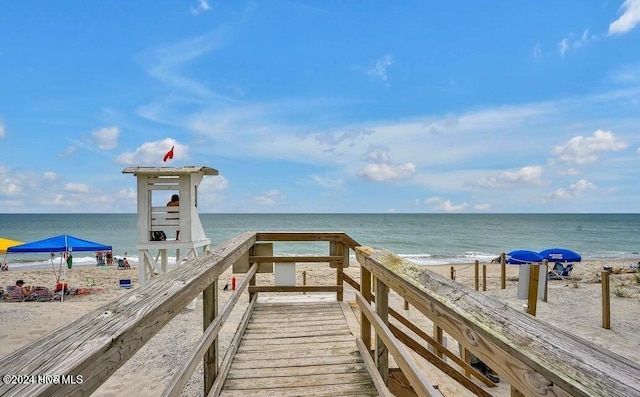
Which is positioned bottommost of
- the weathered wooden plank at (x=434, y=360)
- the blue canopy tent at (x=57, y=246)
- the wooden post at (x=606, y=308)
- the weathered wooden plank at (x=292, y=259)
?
the wooden post at (x=606, y=308)

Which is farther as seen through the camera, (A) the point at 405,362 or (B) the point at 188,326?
(B) the point at 188,326

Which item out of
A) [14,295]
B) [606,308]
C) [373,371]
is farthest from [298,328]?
[14,295]

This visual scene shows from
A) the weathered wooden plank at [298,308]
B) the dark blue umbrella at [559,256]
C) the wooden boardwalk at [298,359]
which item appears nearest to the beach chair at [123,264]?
the weathered wooden plank at [298,308]

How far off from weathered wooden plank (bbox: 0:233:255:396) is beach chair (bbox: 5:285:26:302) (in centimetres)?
1420

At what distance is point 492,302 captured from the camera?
58.1 inches

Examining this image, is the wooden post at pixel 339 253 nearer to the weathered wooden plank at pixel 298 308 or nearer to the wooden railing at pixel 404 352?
the weathered wooden plank at pixel 298 308

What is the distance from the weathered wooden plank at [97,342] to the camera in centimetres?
90

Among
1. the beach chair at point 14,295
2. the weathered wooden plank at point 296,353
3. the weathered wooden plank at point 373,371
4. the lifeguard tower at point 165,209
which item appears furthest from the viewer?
the beach chair at point 14,295

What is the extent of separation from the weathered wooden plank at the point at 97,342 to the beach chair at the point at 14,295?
14196mm

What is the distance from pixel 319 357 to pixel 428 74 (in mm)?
25942

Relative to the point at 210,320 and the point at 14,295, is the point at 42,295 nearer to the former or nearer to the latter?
the point at 14,295

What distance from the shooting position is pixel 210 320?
2592 mm

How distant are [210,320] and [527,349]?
209 centimetres

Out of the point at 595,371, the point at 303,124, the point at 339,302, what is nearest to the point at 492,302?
the point at 595,371
